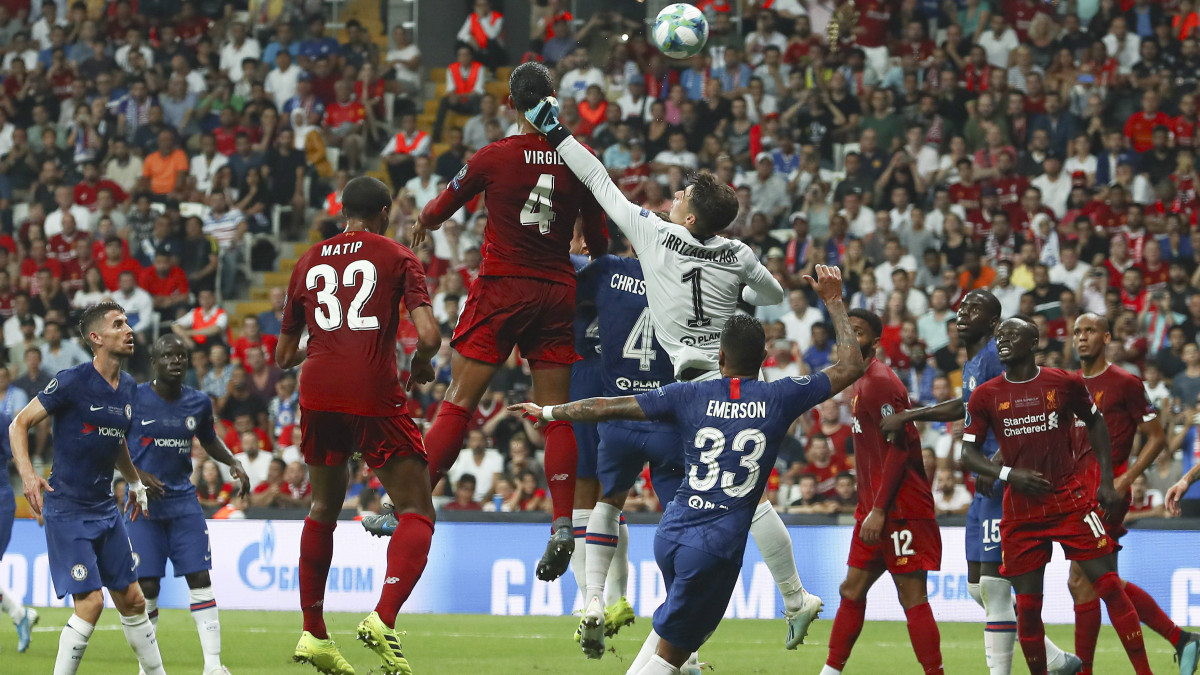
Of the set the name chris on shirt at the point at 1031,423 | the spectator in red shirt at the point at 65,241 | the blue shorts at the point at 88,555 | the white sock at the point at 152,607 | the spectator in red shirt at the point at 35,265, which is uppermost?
the spectator in red shirt at the point at 65,241

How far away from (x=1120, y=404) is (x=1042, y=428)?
1.67 meters

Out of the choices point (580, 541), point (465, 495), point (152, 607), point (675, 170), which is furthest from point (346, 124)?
point (580, 541)

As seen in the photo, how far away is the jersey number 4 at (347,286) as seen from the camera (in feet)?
27.3

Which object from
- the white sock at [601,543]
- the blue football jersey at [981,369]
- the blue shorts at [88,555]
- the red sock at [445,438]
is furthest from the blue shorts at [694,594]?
the blue shorts at [88,555]

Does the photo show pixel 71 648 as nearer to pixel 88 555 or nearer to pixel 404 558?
pixel 88 555

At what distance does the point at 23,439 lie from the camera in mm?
9422

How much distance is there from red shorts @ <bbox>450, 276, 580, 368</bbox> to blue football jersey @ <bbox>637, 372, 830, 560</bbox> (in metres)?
1.40

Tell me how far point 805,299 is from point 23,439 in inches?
412

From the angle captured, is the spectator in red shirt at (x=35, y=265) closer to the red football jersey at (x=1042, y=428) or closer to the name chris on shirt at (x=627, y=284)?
the name chris on shirt at (x=627, y=284)

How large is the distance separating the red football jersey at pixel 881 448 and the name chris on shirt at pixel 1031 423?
2.39 ft

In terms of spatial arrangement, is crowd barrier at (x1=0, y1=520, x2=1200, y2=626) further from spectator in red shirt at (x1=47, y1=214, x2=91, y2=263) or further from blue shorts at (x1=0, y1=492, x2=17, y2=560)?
spectator in red shirt at (x1=47, y1=214, x2=91, y2=263)

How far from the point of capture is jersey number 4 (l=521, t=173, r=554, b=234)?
353 inches

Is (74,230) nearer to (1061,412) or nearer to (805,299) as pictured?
(805,299)

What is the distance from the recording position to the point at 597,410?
7.88m
